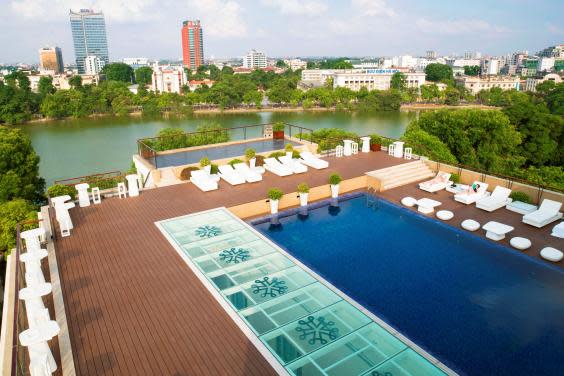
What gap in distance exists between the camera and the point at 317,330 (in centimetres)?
542

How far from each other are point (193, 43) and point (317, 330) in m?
190

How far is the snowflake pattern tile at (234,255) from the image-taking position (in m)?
7.27

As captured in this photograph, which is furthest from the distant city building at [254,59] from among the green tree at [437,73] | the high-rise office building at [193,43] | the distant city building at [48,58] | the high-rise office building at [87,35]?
the green tree at [437,73]

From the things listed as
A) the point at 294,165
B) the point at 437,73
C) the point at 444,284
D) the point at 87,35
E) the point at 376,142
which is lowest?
the point at 444,284

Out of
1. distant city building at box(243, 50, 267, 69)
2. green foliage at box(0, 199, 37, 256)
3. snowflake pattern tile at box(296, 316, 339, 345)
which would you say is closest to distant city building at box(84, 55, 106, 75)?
distant city building at box(243, 50, 267, 69)

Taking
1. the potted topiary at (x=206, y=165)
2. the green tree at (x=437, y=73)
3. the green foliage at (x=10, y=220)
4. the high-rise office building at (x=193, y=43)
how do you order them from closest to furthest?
the potted topiary at (x=206, y=165) → the green foliage at (x=10, y=220) → the green tree at (x=437, y=73) → the high-rise office building at (x=193, y=43)

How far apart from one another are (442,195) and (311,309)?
293 inches

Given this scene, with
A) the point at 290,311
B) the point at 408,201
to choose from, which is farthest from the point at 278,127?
the point at 290,311

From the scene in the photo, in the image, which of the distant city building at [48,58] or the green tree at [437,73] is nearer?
the green tree at [437,73]

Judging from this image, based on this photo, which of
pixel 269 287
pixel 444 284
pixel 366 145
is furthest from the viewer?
pixel 366 145

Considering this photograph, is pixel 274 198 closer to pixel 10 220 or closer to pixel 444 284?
pixel 444 284

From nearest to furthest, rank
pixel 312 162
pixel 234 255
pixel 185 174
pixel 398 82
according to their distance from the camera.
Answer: pixel 234 255
pixel 185 174
pixel 312 162
pixel 398 82

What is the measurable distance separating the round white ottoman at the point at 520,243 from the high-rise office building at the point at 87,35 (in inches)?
7175

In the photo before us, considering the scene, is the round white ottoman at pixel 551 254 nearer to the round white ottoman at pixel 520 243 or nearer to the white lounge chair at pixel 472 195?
the round white ottoman at pixel 520 243
